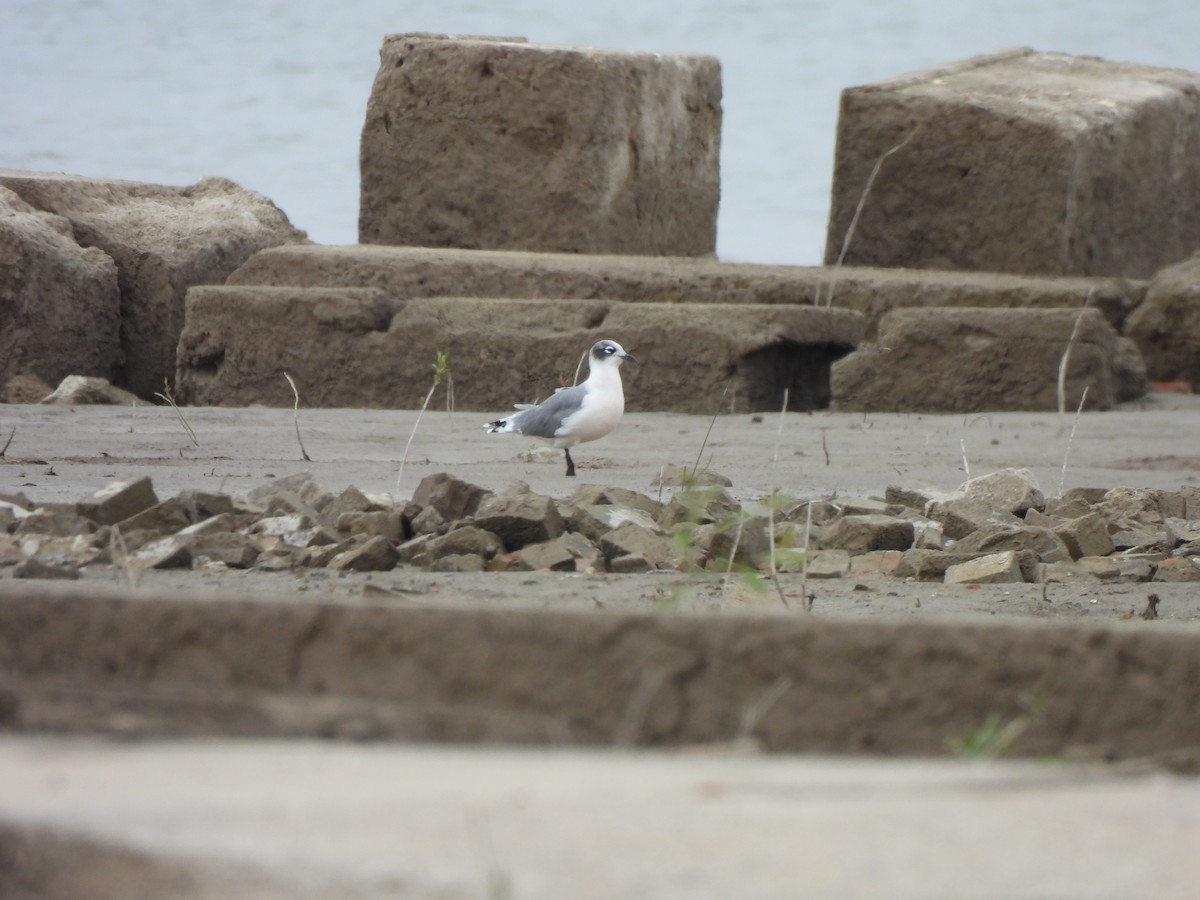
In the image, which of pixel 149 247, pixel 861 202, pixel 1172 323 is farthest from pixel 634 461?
pixel 1172 323

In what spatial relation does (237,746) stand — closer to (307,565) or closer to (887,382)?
(307,565)

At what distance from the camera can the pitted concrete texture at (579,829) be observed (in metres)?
1.21

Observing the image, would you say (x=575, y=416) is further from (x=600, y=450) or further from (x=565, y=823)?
(x=565, y=823)

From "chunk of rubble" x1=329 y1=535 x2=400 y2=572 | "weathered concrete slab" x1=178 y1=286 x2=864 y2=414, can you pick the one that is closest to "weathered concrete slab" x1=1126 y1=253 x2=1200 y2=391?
"weathered concrete slab" x1=178 y1=286 x2=864 y2=414

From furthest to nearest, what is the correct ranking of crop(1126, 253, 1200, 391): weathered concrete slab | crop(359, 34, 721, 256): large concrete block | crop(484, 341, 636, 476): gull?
crop(1126, 253, 1200, 391): weathered concrete slab
crop(359, 34, 721, 256): large concrete block
crop(484, 341, 636, 476): gull

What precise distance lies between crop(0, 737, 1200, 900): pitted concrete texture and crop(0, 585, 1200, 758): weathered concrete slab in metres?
0.20

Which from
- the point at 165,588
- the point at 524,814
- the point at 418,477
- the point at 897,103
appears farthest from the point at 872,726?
the point at 897,103

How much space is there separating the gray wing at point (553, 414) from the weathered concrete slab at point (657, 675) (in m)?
3.44

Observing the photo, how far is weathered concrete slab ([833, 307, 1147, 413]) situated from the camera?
7074 mm

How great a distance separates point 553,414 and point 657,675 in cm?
353

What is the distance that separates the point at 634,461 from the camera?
5.59m

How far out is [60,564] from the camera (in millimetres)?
3205

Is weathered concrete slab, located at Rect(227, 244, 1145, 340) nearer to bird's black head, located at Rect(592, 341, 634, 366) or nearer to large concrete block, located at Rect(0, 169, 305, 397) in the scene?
large concrete block, located at Rect(0, 169, 305, 397)

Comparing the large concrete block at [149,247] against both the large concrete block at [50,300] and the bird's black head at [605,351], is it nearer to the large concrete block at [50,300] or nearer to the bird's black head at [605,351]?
the large concrete block at [50,300]
